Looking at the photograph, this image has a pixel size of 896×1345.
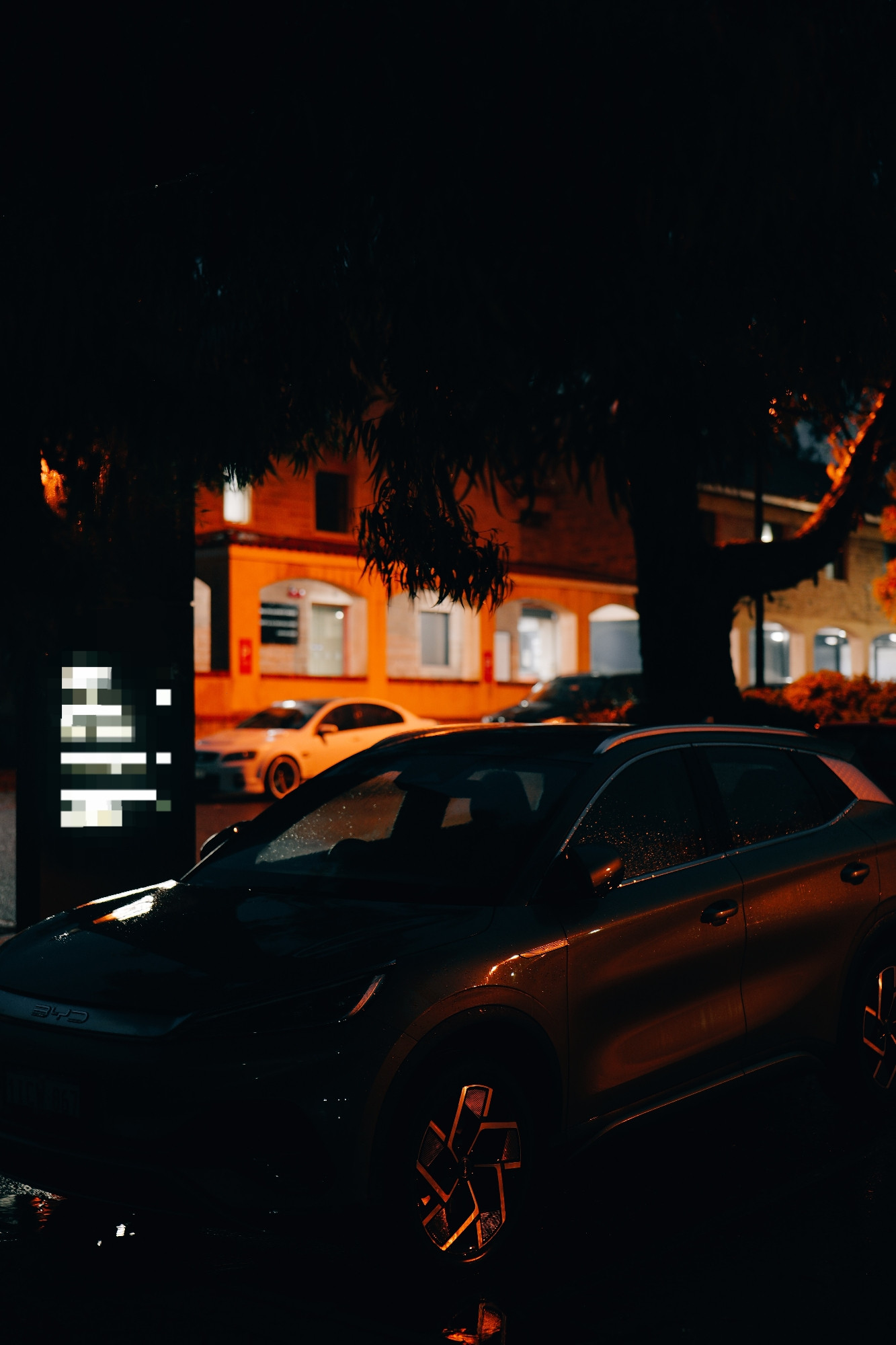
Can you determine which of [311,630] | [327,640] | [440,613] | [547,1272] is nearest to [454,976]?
[547,1272]

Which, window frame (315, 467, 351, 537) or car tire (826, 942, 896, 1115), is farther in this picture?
window frame (315, 467, 351, 537)

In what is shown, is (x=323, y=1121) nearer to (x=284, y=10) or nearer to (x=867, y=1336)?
(x=867, y=1336)

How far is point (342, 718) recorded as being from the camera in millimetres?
23953

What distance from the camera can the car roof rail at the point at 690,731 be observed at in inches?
204

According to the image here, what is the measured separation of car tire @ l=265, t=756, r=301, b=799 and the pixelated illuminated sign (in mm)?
13330

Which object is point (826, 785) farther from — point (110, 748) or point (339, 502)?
point (339, 502)

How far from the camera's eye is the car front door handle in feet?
18.5

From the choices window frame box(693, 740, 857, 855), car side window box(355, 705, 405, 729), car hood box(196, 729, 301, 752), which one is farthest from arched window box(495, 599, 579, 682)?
window frame box(693, 740, 857, 855)

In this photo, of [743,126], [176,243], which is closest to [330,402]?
[176,243]

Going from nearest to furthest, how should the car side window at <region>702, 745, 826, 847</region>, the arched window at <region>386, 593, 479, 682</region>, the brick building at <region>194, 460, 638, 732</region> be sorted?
the car side window at <region>702, 745, 826, 847</region>
the brick building at <region>194, 460, 638, 732</region>
the arched window at <region>386, 593, 479, 682</region>

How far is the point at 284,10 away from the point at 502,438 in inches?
81.4

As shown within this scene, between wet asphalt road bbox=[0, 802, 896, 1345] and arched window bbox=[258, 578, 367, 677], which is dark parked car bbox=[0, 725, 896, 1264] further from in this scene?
arched window bbox=[258, 578, 367, 677]

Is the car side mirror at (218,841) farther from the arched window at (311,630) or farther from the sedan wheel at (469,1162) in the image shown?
the arched window at (311,630)

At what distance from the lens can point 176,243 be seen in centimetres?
673
